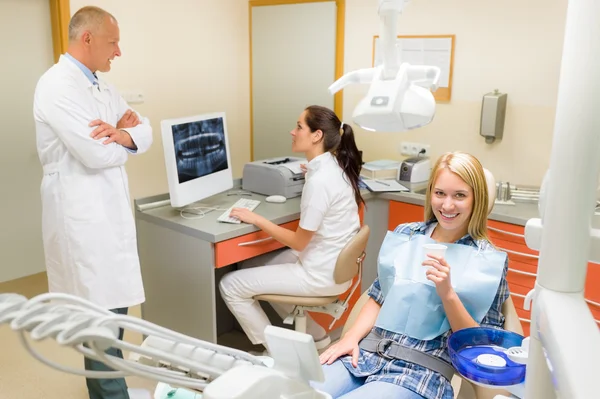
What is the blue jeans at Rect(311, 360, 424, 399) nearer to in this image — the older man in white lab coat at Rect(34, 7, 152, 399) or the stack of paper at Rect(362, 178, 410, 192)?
the older man in white lab coat at Rect(34, 7, 152, 399)

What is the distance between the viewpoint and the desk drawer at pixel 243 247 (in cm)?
246

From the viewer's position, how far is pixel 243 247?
8.29 ft

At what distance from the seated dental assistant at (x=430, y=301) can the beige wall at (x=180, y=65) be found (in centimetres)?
253

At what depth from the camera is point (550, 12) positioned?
116 inches

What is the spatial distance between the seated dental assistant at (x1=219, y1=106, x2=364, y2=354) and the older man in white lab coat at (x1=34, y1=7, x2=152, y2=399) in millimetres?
525

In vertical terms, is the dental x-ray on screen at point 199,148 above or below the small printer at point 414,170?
above

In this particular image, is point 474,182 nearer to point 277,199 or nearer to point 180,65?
point 277,199

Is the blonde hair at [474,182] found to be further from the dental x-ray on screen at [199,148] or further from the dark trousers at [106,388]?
the dark trousers at [106,388]

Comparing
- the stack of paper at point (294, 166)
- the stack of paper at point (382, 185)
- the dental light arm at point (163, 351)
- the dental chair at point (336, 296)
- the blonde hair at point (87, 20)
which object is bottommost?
the dental chair at point (336, 296)

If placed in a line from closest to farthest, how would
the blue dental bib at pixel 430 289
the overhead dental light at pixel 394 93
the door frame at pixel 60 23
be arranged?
1. the overhead dental light at pixel 394 93
2. the blue dental bib at pixel 430 289
3. the door frame at pixel 60 23

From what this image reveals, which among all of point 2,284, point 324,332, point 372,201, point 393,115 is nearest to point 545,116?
point 372,201

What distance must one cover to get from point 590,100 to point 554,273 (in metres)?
0.18

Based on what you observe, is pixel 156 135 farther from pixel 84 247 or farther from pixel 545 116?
pixel 545 116

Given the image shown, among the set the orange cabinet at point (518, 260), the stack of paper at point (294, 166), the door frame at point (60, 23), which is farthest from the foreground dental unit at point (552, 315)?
the door frame at point (60, 23)
